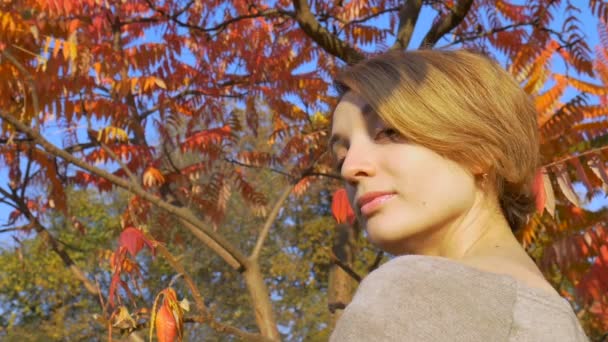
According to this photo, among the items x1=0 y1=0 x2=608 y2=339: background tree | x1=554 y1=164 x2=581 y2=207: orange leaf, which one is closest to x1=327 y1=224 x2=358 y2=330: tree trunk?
x1=0 y1=0 x2=608 y2=339: background tree

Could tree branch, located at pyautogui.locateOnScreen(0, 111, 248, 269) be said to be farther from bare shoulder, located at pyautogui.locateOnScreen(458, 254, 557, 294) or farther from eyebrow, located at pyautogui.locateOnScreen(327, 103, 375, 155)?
bare shoulder, located at pyautogui.locateOnScreen(458, 254, 557, 294)

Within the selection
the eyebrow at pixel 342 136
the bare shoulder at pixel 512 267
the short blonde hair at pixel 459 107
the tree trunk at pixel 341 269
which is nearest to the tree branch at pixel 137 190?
the tree trunk at pixel 341 269

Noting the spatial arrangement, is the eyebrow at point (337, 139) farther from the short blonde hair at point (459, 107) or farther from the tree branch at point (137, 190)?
the tree branch at point (137, 190)

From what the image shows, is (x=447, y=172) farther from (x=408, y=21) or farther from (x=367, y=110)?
(x=408, y=21)

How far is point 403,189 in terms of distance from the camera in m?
1.16

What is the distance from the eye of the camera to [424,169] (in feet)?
3.81

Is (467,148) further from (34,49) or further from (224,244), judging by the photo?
(34,49)

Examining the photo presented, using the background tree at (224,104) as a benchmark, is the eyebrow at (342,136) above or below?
below

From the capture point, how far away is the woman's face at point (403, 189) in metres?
1.15

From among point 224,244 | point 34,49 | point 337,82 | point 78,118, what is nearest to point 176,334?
point 337,82

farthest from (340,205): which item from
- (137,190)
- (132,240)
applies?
(132,240)

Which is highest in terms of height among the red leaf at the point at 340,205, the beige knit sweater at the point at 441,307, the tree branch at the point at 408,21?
the tree branch at the point at 408,21

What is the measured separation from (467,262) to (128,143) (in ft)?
16.9

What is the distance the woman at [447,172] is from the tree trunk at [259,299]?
2524 mm
